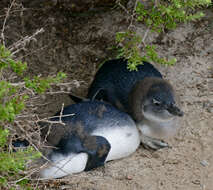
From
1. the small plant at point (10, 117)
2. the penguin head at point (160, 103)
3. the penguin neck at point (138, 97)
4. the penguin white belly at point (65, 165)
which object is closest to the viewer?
the small plant at point (10, 117)

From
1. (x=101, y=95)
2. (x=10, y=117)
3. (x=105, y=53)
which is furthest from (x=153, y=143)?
(x=10, y=117)

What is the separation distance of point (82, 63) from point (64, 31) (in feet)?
1.47

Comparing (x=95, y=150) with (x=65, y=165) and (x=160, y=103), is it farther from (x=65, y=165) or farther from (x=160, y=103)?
(x=160, y=103)

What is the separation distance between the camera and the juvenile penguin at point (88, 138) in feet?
11.0

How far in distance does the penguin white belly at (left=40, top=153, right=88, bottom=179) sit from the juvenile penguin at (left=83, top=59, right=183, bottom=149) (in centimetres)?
72

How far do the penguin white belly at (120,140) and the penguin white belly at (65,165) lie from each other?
0.90ft

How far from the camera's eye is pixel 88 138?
3455 mm

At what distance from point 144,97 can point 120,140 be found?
0.45 m

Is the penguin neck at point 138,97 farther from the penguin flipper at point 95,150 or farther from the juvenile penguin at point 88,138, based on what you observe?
the penguin flipper at point 95,150

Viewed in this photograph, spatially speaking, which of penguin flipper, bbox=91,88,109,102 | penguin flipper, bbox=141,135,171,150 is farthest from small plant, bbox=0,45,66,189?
penguin flipper, bbox=91,88,109,102

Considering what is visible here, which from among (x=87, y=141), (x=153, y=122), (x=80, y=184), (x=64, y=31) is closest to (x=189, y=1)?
(x=153, y=122)

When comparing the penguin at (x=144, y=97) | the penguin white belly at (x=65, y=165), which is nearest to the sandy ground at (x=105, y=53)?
the penguin at (x=144, y=97)

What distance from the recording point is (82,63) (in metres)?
5.03

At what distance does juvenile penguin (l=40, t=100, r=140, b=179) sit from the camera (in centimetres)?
335
